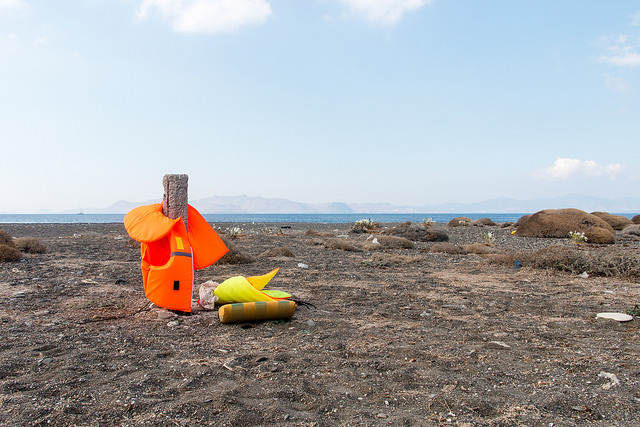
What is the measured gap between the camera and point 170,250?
4.91 m

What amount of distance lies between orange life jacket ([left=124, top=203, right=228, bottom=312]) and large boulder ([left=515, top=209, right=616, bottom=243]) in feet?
49.0

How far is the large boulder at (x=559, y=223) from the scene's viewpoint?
631 inches

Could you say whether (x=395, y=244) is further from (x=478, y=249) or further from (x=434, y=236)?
(x=434, y=236)

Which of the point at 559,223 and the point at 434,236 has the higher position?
A: the point at 559,223

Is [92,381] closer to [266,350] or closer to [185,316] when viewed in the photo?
[266,350]

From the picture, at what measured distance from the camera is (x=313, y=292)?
634 centimetres

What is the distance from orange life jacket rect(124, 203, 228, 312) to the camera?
4.55m

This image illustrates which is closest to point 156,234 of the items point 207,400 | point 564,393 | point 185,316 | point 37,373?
point 185,316

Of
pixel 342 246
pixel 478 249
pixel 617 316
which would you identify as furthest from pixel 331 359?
pixel 478 249

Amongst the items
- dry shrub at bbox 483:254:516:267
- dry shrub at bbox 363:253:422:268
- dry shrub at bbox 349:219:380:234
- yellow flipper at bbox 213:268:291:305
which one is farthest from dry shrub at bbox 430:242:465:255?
yellow flipper at bbox 213:268:291:305

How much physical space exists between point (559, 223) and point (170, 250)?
1581 cm

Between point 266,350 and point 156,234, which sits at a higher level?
point 156,234

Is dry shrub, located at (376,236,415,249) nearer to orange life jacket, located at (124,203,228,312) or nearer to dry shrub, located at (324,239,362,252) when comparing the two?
dry shrub, located at (324,239,362,252)

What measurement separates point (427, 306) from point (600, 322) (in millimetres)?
1895
